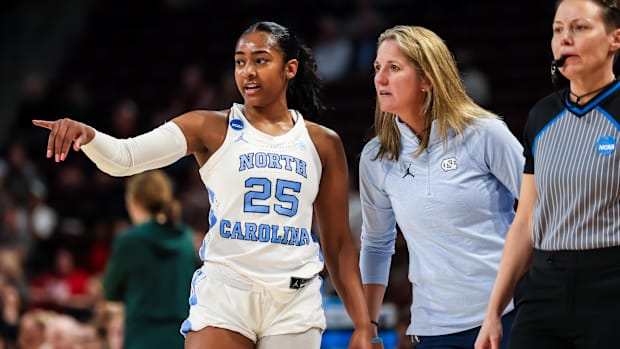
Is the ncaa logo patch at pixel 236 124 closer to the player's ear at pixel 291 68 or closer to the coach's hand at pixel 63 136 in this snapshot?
the player's ear at pixel 291 68

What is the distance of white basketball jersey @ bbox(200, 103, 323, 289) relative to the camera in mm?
3701

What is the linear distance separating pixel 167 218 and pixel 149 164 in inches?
84.3

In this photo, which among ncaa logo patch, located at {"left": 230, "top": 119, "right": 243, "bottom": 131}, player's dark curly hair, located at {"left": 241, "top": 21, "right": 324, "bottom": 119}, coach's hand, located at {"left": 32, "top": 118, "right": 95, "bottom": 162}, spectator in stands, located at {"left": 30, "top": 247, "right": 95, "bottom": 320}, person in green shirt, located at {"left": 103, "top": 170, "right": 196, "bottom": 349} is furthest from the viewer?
spectator in stands, located at {"left": 30, "top": 247, "right": 95, "bottom": 320}

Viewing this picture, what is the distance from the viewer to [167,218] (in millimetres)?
5797

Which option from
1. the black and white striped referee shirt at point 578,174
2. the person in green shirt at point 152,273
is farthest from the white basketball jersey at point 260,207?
the person in green shirt at point 152,273

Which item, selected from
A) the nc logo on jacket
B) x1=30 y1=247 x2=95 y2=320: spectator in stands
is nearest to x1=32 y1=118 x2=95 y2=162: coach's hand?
the nc logo on jacket

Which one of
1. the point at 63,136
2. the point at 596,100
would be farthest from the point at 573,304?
the point at 63,136

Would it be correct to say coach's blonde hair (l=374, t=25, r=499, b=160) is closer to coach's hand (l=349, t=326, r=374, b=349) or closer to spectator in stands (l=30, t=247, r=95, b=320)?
coach's hand (l=349, t=326, r=374, b=349)

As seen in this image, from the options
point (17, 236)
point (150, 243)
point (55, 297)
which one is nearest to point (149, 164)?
point (150, 243)

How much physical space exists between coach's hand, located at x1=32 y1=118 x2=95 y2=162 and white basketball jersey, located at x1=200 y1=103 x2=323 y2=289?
552mm

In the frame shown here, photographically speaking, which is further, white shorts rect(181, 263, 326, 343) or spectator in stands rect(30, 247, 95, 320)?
spectator in stands rect(30, 247, 95, 320)

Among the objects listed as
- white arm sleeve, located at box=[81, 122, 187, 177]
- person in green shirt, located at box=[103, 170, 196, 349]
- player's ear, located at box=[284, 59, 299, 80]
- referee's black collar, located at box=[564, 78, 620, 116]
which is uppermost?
player's ear, located at box=[284, 59, 299, 80]

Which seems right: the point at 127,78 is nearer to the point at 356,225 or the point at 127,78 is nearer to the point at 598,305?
the point at 356,225

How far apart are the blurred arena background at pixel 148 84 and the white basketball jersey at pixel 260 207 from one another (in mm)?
4107
